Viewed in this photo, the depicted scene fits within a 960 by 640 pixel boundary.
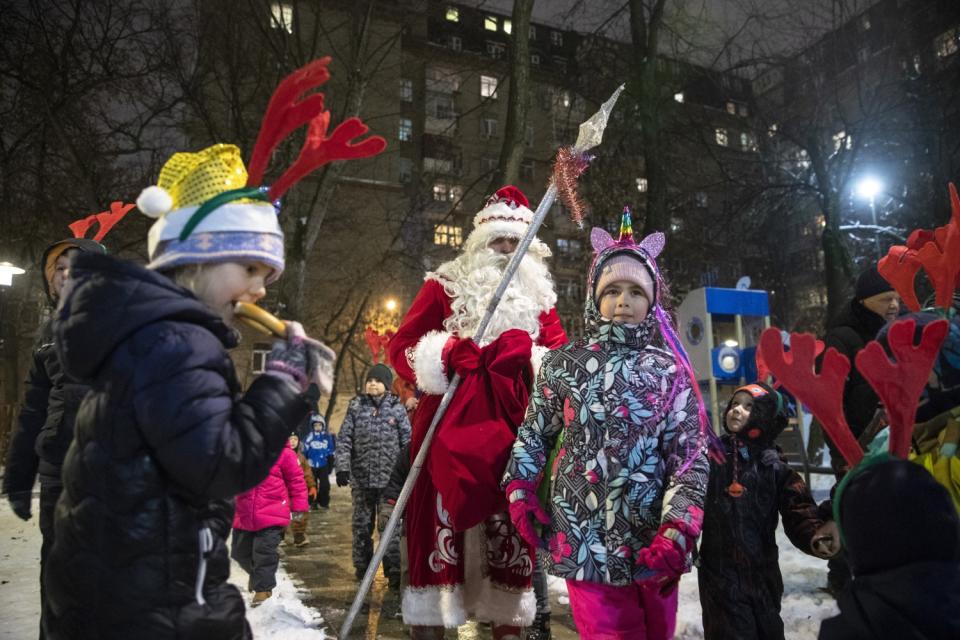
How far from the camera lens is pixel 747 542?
3537 mm

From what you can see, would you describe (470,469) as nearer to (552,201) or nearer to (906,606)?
(552,201)

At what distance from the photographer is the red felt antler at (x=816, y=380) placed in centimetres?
181

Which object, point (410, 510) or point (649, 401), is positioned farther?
point (410, 510)

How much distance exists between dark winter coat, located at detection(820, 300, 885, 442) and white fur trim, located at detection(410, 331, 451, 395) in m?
2.42

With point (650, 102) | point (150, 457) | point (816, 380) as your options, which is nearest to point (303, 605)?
point (150, 457)

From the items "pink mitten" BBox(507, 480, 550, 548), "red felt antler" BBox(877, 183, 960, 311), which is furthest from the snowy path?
"red felt antler" BBox(877, 183, 960, 311)

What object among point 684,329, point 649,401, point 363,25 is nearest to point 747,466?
point 649,401

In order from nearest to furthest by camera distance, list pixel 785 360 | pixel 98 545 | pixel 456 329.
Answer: pixel 98 545, pixel 785 360, pixel 456 329

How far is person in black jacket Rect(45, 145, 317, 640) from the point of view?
1.74 m

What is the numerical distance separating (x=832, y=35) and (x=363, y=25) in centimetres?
859

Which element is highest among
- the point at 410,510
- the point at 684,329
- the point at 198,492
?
the point at 684,329

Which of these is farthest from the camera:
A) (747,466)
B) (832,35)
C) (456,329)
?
(832,35)

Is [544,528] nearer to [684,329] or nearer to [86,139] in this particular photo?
[684,329]

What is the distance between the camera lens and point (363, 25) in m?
12.9
